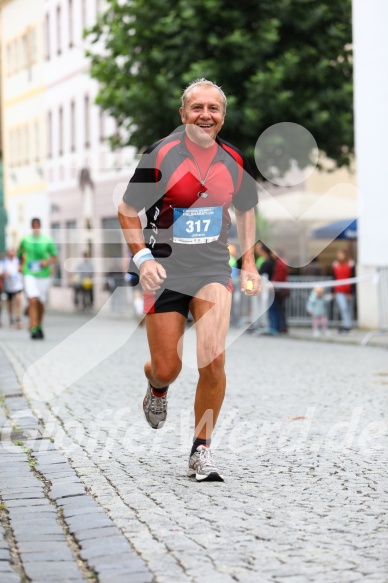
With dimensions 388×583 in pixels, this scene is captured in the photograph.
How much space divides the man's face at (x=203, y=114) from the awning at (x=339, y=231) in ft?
67.7

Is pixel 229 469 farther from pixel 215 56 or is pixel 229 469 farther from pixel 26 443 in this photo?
pixel 215 56

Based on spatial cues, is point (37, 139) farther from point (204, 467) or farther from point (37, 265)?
point (204, 467)

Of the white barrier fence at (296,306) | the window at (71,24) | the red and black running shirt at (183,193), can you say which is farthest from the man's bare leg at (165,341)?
the window at (71,24)

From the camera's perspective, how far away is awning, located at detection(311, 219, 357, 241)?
1065 inches

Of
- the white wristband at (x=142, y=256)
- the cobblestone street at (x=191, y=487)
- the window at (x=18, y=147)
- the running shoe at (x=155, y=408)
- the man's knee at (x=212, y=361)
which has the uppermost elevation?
the window at (x=18, y=147)

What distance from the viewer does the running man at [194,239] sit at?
6480mm

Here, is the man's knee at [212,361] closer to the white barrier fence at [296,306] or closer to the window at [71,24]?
the white barrier fence at [296,306]

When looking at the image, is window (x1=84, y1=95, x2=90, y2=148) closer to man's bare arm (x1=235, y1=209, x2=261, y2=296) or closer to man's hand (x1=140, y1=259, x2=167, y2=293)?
man's bare arm (x1=235, y1=209, x2=261, y2=296)

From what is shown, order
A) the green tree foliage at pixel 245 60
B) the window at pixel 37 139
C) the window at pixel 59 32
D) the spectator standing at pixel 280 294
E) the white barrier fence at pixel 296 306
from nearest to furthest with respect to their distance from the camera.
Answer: the spectator standing at pixel 280 294
the white barrier fence at pixel 296 306
the green tree foliage at pixel 245 60
the window at pixel 59 32
the window at pixel 37 139

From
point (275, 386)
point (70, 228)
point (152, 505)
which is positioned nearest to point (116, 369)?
point (275, 386)

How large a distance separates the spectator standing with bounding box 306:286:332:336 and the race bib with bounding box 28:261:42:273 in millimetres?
4823

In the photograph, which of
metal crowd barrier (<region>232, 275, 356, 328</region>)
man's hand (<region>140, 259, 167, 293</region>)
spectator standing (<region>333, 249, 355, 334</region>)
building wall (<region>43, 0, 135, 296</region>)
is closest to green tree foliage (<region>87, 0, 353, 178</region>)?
metal crowd barrier (<region>232, 275, 356, 328</region>)

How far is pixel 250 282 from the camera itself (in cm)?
658

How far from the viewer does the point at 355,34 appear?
23641mm
